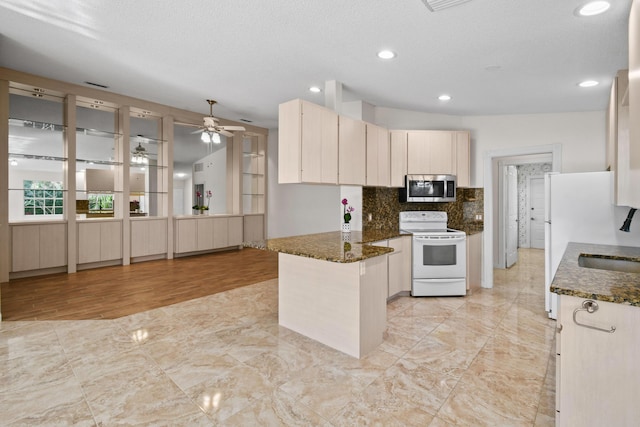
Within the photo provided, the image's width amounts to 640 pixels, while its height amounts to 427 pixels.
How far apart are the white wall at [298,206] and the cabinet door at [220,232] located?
45.8 inches

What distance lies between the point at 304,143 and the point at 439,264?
236 cm

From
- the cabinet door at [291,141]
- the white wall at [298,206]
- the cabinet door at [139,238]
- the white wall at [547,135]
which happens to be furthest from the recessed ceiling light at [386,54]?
the cabinet door at [139,238]

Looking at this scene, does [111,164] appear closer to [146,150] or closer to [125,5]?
[146,150]

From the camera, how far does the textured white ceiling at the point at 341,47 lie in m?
2.40

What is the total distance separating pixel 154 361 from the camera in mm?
2449

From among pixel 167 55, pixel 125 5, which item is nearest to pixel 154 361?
pixel 125 5

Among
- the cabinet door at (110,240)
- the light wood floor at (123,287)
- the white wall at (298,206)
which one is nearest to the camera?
the light wood floor at (123,287)

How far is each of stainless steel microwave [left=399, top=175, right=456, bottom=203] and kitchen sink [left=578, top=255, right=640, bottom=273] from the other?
1.99 meters

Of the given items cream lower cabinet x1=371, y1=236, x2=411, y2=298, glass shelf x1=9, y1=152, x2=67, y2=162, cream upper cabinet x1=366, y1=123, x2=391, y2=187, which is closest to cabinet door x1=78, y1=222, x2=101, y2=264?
glass shelf x1=9, y1=152, x2=67, y2=162

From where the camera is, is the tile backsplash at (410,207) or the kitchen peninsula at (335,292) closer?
the kitchen peninsula at (335,292)

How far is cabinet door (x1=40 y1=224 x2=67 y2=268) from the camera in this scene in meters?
4.87

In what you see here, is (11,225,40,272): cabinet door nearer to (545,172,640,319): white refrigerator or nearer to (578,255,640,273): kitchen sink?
(578,255,640,273): kitchen sink

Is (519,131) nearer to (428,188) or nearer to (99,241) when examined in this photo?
(428,188)

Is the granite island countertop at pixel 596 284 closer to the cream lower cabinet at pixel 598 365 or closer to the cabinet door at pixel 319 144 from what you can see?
the cream lower cabinet at pixel 598 365
